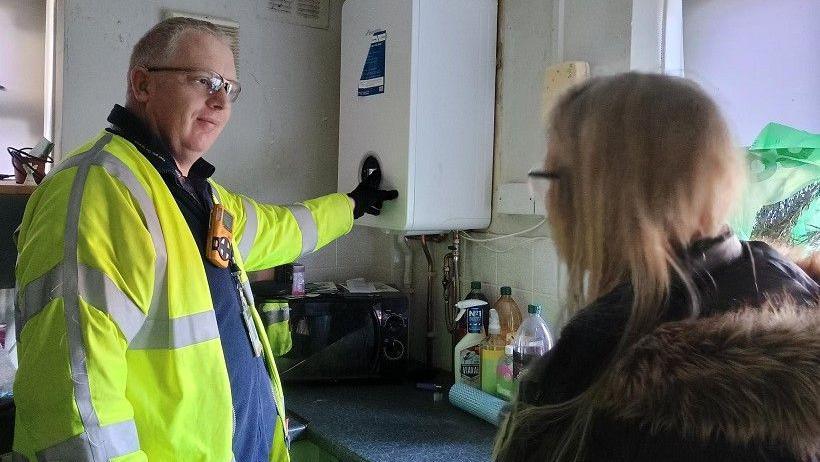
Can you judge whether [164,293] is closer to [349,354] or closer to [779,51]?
[349,354]

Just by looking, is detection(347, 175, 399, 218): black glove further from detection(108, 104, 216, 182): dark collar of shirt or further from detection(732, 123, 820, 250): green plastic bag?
detection(732, 123, 820, 250): green plastic bag

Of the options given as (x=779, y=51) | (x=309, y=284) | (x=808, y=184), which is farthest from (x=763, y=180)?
(x=309, y=284)

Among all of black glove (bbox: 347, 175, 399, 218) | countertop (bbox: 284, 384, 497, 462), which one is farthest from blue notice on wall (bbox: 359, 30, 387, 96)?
countertop (bbox: 284, 384, 497, 462)

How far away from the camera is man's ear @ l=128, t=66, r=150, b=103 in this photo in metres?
1.33

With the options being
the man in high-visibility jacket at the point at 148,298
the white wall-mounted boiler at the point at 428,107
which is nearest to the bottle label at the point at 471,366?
the white wall-mounted boiler at the point at 428,107

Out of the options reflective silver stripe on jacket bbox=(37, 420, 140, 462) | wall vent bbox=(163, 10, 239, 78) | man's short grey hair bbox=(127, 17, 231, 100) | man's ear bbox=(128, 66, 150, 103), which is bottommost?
reflective silver stripe on jacket bbox=(37, 420, 140, 462)

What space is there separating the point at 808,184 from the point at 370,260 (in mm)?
1572

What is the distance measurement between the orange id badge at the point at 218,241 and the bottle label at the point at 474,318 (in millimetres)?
829

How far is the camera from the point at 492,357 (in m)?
1.88

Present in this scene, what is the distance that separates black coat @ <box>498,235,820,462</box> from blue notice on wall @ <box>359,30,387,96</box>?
4.69 ft

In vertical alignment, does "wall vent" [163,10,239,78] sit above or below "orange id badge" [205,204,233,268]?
above

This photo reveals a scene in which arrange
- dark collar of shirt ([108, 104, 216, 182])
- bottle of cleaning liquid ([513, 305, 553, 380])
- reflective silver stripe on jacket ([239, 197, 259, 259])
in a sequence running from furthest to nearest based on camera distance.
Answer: bottle of cleaning liquid ([513, 305, 553, 380])
reflective silver stripe on jacket ([239, 197, 259, 259])
dark collar of shirt ([108, 104, 216, 182])

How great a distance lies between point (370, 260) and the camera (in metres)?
2.59

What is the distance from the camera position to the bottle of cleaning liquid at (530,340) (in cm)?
177
